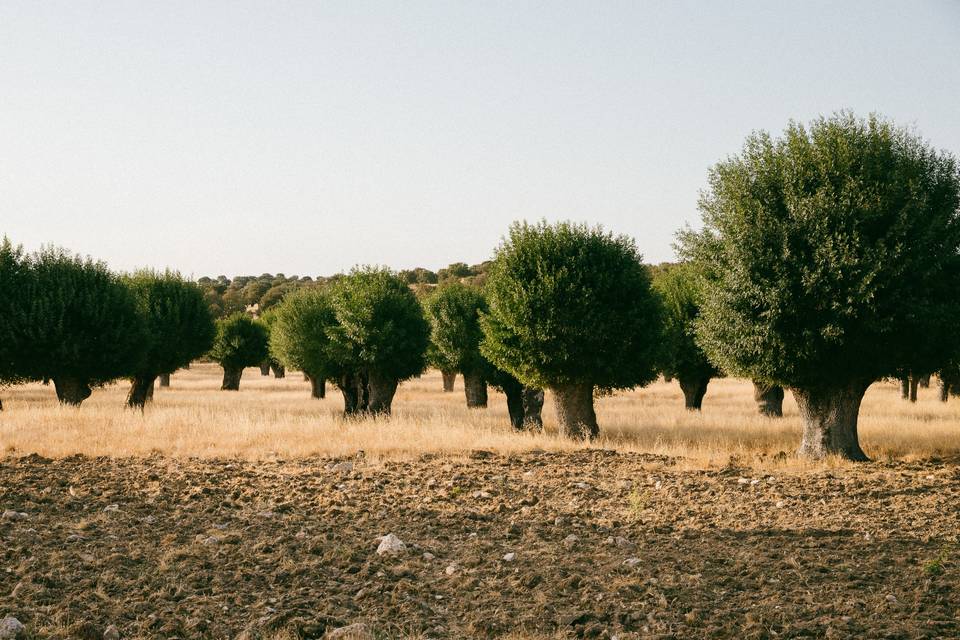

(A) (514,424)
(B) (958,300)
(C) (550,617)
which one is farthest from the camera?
(A) (514,424)

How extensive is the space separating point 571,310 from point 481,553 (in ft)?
46.5

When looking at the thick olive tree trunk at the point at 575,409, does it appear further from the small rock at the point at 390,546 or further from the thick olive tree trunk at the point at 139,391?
the thick olive tree trunk at the point at 139,391

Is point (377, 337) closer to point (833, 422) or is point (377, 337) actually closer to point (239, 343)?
point (833, 422)

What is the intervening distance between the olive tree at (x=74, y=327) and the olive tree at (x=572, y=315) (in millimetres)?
20161

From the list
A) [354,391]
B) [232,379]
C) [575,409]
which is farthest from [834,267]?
[232,379]

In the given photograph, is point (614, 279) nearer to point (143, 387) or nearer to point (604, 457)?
point (604, 457)

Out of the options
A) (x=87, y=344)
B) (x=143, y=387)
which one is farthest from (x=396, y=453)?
(x=143, y=387)

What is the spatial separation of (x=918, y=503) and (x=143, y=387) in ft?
134

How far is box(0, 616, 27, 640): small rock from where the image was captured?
6.58m

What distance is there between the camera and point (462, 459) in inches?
704

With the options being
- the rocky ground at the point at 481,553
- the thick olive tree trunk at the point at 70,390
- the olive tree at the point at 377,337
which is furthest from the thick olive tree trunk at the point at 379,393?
the rocky ground at the point at 481,553

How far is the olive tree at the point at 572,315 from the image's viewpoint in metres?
23.2

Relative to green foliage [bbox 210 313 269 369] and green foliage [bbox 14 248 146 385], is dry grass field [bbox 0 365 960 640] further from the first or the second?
green foliage [bbox 210 313 269 369]

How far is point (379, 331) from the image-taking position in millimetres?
32438
